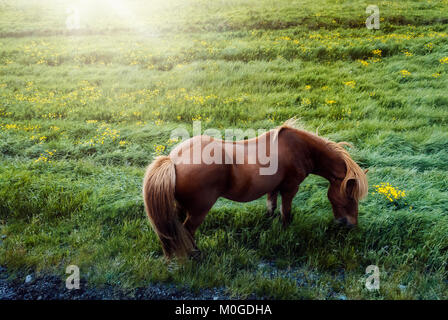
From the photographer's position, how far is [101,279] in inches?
117

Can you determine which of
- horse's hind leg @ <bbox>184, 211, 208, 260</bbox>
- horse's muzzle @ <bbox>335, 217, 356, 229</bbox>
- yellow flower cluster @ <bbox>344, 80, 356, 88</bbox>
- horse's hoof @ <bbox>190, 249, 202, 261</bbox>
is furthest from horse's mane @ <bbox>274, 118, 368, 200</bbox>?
yellow flower cluster @ <bbox>344, 80, 356, 88</bbox>

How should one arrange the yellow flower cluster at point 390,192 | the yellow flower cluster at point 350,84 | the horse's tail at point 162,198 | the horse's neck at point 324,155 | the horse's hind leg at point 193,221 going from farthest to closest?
the yellow flower cluster at point 350,84 → the yellow flower cluster at point 390,192 → the horse's neck at point 324,155 → the horse's hind leg at point 193,221 → the horse's tail at point 162,198

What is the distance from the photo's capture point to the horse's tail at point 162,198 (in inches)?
104

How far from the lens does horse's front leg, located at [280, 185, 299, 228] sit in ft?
11.2

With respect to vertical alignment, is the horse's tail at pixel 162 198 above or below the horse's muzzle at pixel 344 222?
above

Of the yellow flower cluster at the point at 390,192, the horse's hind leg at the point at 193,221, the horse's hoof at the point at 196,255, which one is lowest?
the horse's hoof at the point at 196,255

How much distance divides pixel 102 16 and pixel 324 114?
1211cm

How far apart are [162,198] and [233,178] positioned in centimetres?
80

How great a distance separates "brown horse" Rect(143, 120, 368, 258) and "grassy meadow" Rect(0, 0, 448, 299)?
1.28 feet

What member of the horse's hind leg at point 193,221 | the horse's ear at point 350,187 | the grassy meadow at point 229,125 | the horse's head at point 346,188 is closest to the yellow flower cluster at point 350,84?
the grassy meadow at point 229,125

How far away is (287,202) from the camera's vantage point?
3.49 metres

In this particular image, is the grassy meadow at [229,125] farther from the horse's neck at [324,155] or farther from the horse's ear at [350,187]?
the horse's neck at [324,155]

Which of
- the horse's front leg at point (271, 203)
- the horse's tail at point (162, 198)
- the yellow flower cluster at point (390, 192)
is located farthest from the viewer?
the yellow flower cluster at point (390, 192)
